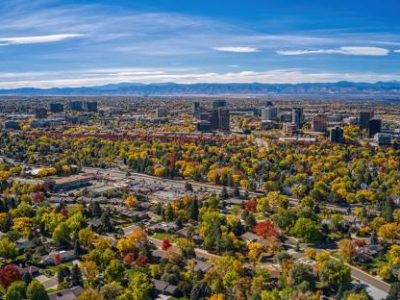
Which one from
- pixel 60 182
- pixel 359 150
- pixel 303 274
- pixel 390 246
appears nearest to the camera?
pixel 303 274

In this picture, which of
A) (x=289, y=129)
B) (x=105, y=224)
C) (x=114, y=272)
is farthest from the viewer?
(x=289, y=129)

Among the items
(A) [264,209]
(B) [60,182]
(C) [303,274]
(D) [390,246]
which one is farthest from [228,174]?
(C) [303,274]

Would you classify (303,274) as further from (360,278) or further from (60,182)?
(60,182)

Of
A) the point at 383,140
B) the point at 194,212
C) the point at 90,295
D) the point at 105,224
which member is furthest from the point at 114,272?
the point at 383,140

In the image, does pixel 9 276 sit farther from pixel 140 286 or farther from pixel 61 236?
pixel 140 286

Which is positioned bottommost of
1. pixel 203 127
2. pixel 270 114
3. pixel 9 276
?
pixel 9 276

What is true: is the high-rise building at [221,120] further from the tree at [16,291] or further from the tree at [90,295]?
the tree at [90,295]

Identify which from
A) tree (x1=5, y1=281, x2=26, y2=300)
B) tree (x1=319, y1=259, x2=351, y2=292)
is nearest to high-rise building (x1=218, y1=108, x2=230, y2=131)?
tree (x1=319, y1=259, x2=351, y2=292)

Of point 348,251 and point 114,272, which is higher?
point 114,272
